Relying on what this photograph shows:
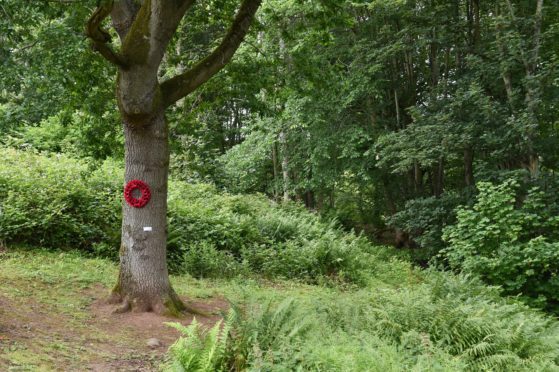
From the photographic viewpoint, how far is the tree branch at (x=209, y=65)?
7.50 metres

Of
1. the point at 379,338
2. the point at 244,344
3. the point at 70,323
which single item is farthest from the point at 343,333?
the point at 70,323

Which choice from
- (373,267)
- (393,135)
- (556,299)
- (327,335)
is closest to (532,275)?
(556,299)

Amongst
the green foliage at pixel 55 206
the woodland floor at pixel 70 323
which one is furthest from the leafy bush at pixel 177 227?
the woodland floor at pixel 70 323

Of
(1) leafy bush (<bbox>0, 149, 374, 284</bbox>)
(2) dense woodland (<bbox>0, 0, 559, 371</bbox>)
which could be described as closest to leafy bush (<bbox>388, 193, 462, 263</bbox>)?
(2) dense woodland (<bbox>0, 0, 559, 371</bbox>)

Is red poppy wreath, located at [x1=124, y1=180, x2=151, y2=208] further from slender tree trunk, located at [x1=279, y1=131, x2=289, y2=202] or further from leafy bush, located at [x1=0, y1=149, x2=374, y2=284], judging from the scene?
slender tree trunk, located at [x1=279, y1=131, x2=289, y2=202]

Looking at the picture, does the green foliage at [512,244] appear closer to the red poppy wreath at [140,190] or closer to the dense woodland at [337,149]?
the dense woodland at [337,149]

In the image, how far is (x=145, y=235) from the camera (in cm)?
727

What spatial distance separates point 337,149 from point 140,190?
44.5 ft

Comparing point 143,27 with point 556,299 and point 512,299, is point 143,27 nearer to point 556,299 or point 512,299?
point 512,299

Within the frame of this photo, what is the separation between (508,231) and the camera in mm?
12305

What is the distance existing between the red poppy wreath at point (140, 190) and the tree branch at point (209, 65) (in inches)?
46.6

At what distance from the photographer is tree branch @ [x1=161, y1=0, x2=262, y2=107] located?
7.50 meters

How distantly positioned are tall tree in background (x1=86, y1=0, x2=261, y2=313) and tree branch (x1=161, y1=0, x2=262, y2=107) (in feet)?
0.05

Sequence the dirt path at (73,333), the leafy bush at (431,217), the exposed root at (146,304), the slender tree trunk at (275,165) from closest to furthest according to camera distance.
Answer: the dirt path at (73,333) < the exposed root at (146,304) < the leafy bush at (431,217) < the slender tree trunk at (275,165)
